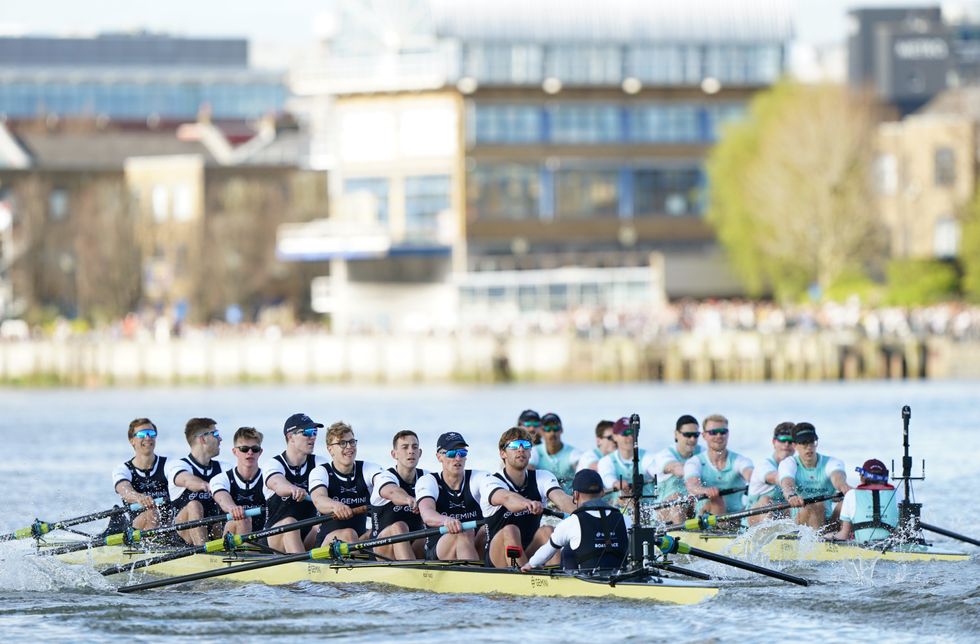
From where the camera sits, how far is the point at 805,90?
84.4 m

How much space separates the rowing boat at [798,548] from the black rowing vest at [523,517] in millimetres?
2428

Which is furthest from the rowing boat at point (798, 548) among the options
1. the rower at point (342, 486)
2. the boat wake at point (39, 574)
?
the boat wake at point (39, 574)

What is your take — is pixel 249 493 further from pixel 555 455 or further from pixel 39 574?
pixel 555 455

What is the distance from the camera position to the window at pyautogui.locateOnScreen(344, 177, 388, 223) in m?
93.1

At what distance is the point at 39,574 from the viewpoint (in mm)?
25250

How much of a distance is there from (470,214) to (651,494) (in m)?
66.5

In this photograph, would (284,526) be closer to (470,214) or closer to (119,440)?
(119,440)

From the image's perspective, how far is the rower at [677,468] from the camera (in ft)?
84.1

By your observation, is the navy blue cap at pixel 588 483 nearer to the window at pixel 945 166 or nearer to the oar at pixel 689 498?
the oar at pixel 689 498

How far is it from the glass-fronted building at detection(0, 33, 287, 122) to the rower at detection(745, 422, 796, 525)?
401 feet

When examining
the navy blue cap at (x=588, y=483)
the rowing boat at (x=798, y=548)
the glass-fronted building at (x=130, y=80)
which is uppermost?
the glass-fronted building at (x=130, y=80)

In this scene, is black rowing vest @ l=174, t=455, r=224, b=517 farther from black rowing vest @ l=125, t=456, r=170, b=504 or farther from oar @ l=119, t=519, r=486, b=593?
oar @ l=119, t=519, r=486, b=593

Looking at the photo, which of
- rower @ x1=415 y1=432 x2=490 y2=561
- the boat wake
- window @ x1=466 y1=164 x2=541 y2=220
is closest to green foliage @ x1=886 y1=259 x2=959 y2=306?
window @ x1=466 y1=164 x2=541 y2=220

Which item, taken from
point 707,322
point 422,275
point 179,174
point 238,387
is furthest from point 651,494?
point 179,174
